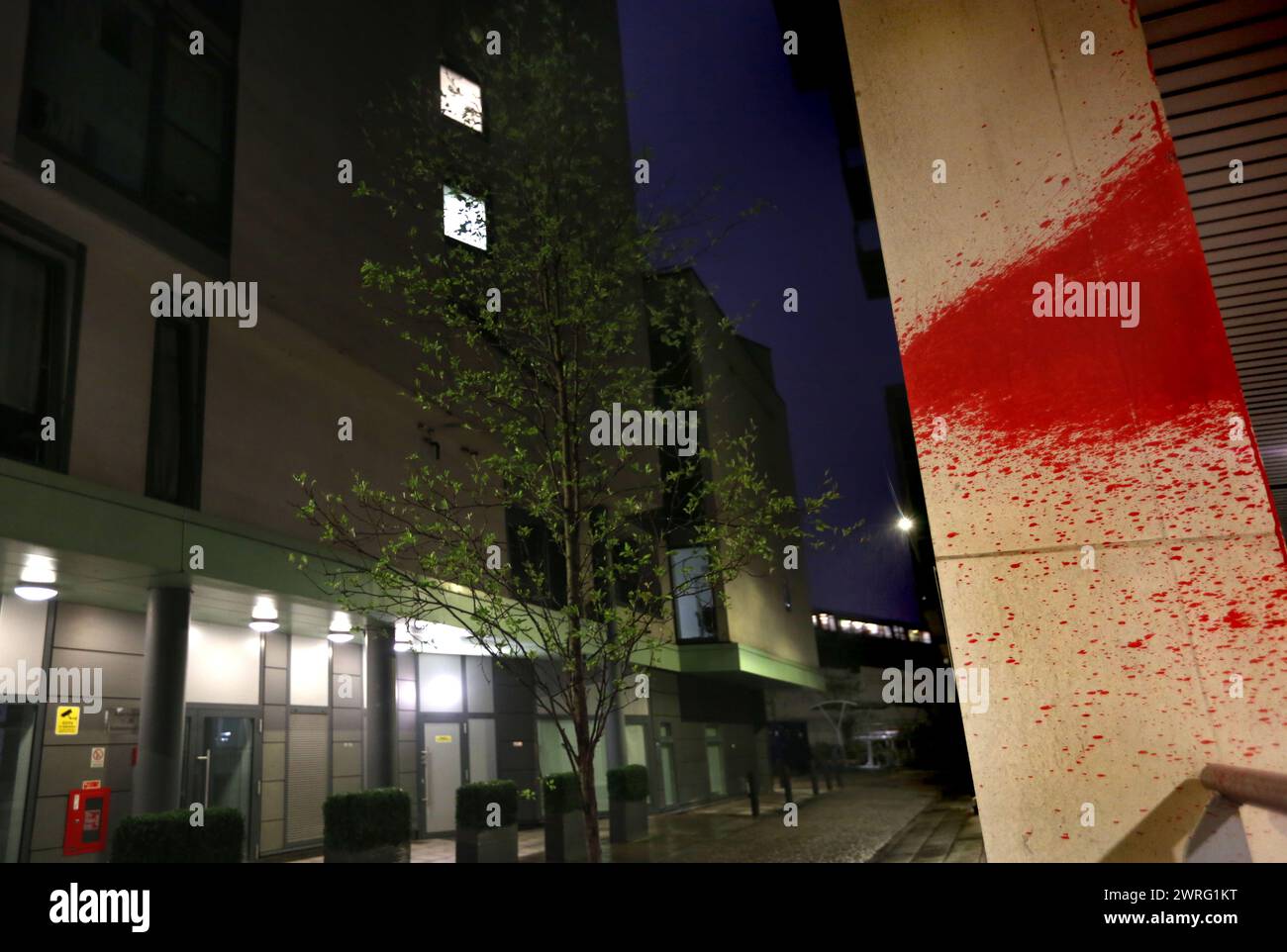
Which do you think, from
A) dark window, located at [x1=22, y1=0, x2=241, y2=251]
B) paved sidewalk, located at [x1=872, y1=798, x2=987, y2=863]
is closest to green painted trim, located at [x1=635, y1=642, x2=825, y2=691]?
paved sidewalk, located at [x1=872, y1=798, x2=987, y2=863]

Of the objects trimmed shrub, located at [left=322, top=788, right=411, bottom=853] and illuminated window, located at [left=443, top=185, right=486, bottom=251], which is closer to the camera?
illuminated window, located at [left=443, top=185, right=486, bottom=251]

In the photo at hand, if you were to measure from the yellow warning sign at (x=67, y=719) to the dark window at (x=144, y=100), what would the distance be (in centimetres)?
676

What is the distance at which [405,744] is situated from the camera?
18.0 m

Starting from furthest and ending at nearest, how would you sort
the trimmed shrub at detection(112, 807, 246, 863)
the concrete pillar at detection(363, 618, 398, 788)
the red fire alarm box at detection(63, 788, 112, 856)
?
the concrete pillar at detection(363, 618, 398, 788)
the red fire alarm box at detection(63, 788, 112, 856)
the trimmed shrub at detection(112, 807, 246, 863)

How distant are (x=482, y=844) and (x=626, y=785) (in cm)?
486

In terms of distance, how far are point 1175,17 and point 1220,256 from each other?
265 centimetres

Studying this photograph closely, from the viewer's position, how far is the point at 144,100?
41.2ft

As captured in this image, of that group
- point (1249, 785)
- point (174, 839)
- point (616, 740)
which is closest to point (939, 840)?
point (616, 740)

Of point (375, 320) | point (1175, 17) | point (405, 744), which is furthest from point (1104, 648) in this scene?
point (405, 744)

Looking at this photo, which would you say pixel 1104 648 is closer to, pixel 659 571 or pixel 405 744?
pixel 659 571

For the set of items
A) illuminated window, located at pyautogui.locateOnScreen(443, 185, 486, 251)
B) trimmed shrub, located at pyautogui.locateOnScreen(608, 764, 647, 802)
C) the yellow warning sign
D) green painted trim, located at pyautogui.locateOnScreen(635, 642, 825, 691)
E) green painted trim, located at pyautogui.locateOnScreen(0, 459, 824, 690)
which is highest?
illuminated window, located at pyautogui.locateOnScreen(443, 185, 486, 251)

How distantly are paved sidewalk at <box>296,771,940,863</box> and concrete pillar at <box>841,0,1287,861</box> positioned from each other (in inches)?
326

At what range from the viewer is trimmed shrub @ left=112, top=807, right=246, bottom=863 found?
9.02 m

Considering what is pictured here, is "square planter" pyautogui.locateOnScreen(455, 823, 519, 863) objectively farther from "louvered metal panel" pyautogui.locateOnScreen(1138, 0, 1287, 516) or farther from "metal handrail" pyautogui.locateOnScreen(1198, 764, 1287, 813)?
"metal handrail" pyautogui.locateOnScreen(1198, 764, 1287, 813)
